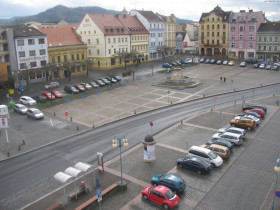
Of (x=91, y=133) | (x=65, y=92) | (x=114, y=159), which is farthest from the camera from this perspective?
(x=65, y=92)

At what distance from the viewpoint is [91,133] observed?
36375 millimetres

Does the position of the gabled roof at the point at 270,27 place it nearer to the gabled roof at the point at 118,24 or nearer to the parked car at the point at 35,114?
the gabled roof at the point at 118,24

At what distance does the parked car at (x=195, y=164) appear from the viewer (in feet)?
81.6

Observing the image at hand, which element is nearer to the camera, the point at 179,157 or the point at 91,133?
the point at 179,157

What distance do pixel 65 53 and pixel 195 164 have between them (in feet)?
182

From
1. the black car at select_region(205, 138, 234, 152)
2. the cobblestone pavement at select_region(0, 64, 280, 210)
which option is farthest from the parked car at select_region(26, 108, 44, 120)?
the black car at select_region(205, 138, 234, 152)

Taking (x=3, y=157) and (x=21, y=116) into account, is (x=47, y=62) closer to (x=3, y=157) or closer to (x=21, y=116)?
(x=21, y=116)

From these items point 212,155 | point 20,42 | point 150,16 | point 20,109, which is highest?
point 150,16

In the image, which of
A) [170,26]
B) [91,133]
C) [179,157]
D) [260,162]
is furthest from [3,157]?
[170,26]

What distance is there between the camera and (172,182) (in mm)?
22094

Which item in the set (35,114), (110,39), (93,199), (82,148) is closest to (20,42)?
(35,114)

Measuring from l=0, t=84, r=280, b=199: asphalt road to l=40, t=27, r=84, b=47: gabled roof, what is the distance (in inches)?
1527

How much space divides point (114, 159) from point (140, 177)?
4665 millimetres

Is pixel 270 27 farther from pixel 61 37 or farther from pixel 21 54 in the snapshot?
pixel 21 54
